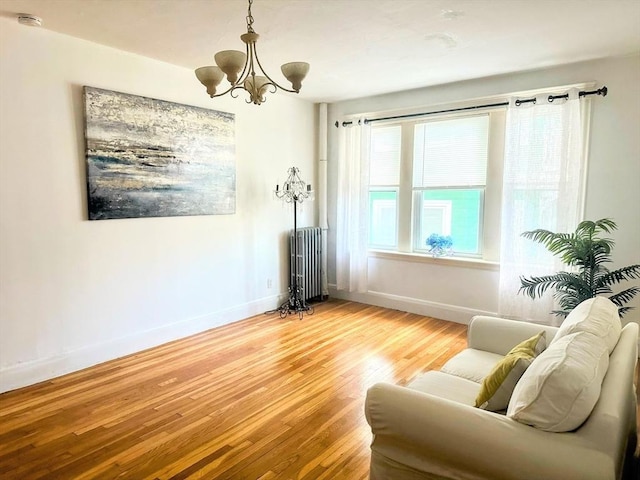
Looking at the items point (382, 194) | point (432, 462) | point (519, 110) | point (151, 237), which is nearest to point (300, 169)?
point (382, 194)

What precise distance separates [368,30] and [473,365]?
2.38 metres

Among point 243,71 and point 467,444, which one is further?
point 243,71

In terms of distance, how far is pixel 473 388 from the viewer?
6.98ft

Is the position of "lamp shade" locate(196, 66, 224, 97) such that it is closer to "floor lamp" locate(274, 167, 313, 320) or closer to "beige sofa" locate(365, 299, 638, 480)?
"beige sofa" locate(365, 299, 638, 480)

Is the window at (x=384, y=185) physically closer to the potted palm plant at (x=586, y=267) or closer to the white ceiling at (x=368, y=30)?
the white ceiling at (x=368, y=30)

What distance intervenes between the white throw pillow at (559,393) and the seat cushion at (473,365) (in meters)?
0.86

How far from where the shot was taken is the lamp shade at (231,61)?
6.87ft

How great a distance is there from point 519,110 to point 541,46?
0.76m

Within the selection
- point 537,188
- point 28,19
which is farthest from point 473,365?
point 28,19

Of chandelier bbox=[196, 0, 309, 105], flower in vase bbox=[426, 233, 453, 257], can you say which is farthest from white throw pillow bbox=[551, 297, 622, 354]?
flower in vase bbox=[426, 233, 453, 257]

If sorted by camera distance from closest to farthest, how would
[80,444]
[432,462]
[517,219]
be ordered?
[432,462] < [80,444] < [517,219]

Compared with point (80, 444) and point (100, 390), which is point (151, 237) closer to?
point (100, 390)

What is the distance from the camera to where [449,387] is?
2129mm

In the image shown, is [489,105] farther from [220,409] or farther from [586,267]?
[220,409]
